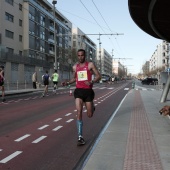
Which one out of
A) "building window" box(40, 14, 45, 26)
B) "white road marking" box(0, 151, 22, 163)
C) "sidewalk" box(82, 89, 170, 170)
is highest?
"building window" box(40, 14, 45, 26)

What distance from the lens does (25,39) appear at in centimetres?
6300

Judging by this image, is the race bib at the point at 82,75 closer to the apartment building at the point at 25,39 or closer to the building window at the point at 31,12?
the apartment building at the point at 25,39

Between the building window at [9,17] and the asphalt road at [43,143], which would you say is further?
the building window at [9,17]

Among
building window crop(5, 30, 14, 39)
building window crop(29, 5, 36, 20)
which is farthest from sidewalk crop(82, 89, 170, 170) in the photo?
building window crop(29, 5, 36, 20)

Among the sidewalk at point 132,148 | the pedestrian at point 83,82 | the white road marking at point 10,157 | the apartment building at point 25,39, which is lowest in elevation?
the white road marking at point 10,157

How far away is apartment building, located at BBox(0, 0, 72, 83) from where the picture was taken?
54.1 meters

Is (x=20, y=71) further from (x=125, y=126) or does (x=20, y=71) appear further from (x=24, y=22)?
(x=125, y=126)

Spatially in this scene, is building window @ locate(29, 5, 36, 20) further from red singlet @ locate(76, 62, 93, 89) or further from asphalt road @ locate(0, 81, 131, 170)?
red singlet @ locate(76, 62, 93, 89)

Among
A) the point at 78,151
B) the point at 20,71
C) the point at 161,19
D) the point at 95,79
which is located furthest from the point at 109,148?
the point at 20,71

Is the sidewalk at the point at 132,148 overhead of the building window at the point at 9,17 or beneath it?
beneath

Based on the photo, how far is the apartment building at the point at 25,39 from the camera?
5412cm

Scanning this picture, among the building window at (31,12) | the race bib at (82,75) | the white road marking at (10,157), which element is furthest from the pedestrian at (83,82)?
the building window at (31,12)

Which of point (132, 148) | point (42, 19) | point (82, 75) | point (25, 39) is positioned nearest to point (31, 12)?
point (25, 39)

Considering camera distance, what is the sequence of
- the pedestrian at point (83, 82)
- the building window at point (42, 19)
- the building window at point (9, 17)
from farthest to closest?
the building window at point (42, 19) < the building window at point (9, 17) < the pedestrian at point (83, 82)
